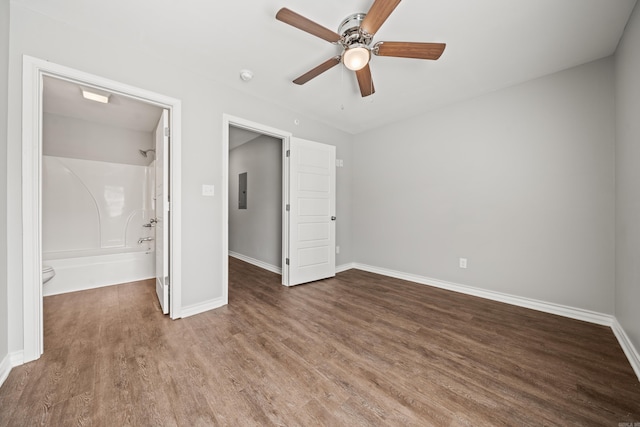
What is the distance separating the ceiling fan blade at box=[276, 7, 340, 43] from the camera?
1.42 m

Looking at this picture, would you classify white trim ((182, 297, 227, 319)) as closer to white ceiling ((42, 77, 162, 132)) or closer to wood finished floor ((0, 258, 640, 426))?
wood finished floor ((0, 258, 640, 426))

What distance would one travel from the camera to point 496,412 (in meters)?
1.27

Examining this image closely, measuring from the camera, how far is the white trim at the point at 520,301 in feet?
7.51

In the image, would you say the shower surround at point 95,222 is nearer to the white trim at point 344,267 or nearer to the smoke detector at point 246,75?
the smoke detector at point 246,75

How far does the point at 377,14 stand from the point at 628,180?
7.63 feet

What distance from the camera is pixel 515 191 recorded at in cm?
273

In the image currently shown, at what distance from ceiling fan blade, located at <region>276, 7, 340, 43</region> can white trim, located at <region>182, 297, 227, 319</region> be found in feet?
8.55

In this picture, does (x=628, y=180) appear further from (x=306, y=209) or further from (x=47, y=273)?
(x=47, y=273)

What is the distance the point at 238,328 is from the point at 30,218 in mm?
1716

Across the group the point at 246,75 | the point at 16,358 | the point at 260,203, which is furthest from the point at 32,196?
the point at 260,203

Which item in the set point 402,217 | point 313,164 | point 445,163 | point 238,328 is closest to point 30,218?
point 238,328

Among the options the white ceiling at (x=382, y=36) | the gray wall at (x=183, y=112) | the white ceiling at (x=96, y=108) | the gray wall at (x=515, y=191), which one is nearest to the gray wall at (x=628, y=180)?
the gray wall at (x=515, y=191)

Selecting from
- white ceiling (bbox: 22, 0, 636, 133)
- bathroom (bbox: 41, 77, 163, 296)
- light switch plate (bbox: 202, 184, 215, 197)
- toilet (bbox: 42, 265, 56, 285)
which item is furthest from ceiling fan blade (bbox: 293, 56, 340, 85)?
toilet (bbox: 42, 265, 56, 285)

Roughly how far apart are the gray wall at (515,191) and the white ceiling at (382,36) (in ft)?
1.20
